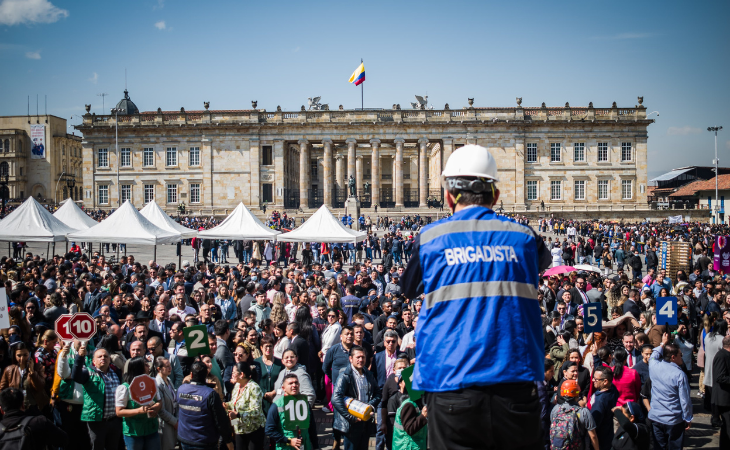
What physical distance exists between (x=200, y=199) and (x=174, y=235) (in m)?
42.1

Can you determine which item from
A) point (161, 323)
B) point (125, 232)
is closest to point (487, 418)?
point (161, 323)

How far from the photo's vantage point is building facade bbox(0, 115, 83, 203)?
83.2 metres

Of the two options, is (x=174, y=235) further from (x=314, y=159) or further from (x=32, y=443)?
(x=314, y=159)

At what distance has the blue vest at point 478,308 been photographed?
8.24ft

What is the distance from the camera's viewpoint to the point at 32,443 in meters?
5.23

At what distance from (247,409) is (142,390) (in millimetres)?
1099

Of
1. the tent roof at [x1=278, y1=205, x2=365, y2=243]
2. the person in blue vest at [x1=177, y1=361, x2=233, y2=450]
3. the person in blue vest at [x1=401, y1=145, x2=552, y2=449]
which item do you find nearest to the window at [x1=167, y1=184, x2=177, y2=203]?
the tent roof at [x1=278, y1=205, x2=365, y2=243]

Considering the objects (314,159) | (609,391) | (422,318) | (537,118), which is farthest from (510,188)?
(422,318)

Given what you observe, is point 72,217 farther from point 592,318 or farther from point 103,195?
point 103,195

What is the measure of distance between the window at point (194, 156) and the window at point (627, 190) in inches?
1723

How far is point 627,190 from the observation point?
60.4m

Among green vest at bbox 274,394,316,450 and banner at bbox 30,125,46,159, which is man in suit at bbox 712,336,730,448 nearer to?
green vest at bbox 274,394,316,450

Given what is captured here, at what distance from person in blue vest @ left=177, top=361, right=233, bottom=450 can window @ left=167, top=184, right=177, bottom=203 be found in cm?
5773

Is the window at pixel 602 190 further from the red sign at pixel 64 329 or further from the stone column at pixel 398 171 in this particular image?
the red sign at pixel 64 329
